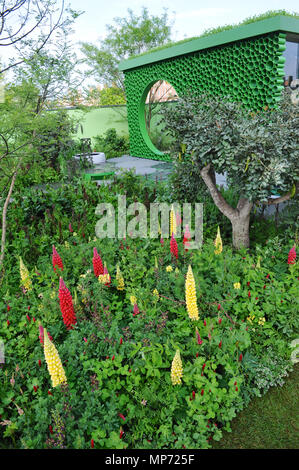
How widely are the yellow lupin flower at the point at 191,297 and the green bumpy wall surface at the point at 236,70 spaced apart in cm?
321

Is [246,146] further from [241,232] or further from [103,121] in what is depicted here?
[103,121]

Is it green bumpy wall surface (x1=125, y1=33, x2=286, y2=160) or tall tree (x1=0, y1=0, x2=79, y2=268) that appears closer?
tall tree (x1=0, y1=0, x2=79, y2=268)

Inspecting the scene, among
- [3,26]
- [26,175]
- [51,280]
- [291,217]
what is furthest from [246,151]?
[26,175]

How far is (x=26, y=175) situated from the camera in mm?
7496

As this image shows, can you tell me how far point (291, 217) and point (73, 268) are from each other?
2705 millimetres

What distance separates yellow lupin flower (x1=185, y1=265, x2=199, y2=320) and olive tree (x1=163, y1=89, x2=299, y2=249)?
4.41 feet

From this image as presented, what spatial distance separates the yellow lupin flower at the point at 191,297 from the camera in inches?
101

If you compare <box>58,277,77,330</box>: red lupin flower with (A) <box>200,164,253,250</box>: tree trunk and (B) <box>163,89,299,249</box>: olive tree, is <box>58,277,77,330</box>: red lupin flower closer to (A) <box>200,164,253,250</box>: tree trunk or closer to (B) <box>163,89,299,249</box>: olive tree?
(B) <box>163,89,299,249</box>: olive tree

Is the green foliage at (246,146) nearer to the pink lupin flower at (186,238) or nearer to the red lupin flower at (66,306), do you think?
the pink lupin flower at (186,238)

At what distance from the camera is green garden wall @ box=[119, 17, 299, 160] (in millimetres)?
6473

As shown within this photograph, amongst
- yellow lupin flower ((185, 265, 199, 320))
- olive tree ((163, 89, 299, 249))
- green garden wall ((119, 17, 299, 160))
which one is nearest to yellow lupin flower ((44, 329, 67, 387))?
yellow lupin flower ((185, 265, 199, 320))

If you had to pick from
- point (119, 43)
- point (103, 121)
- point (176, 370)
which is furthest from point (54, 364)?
point (119, 43)
